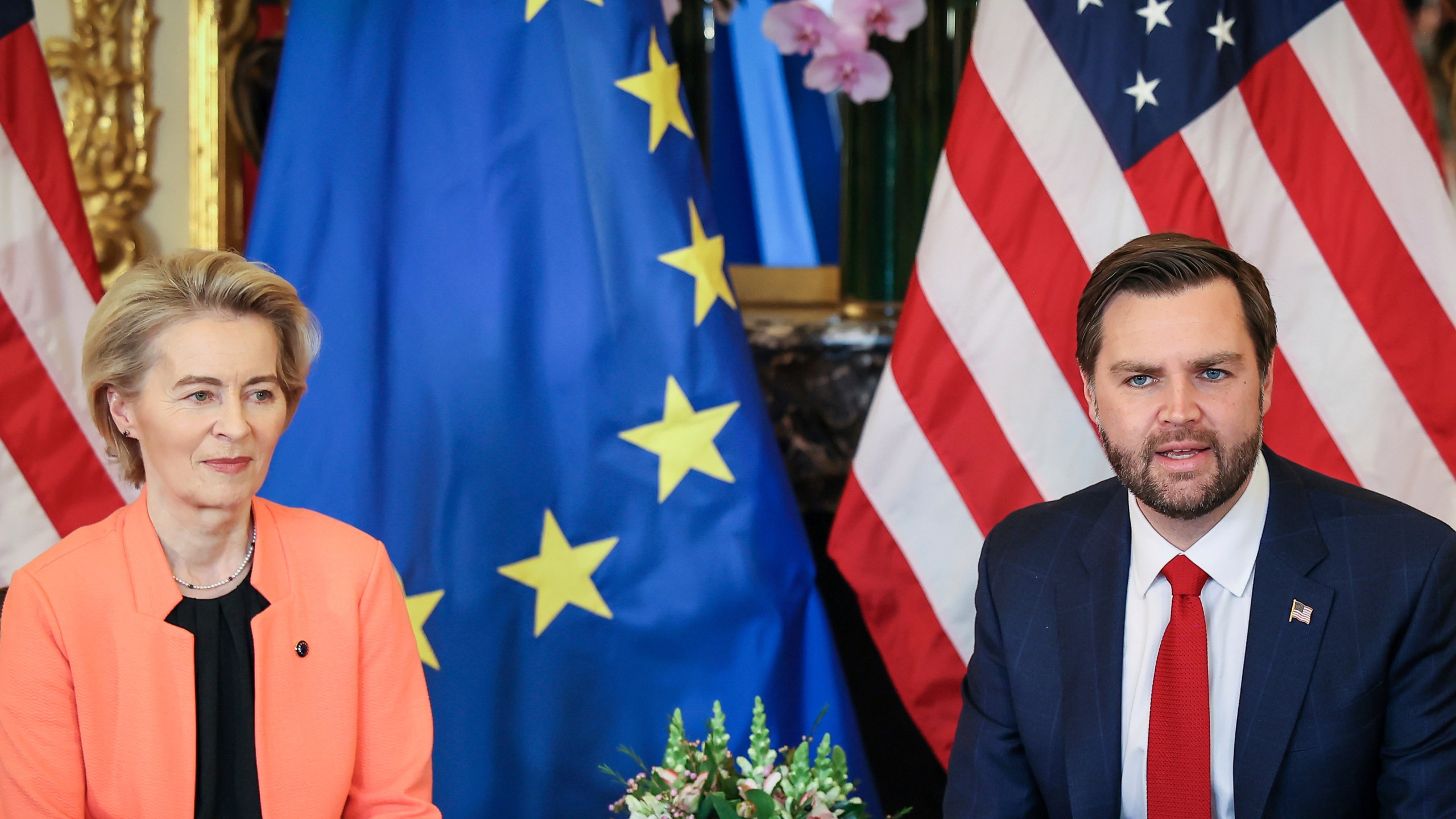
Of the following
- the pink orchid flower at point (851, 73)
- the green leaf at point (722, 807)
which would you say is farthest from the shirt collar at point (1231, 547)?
the pink orchid flower at point (851, 73)

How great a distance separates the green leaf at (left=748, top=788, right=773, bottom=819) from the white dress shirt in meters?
0.51

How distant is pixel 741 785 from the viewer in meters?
1.96

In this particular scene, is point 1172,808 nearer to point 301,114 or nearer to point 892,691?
point 892,691

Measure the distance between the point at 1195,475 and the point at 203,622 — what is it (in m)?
1.29

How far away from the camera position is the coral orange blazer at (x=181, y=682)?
1.52 meters

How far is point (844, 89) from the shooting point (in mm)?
2953

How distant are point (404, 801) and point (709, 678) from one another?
0.71 metres

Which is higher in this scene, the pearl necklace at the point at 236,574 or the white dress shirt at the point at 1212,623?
the pearl necklace at the point at 236,574

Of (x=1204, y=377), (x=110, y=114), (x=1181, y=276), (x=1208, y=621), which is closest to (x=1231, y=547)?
(x=1208, y=621)

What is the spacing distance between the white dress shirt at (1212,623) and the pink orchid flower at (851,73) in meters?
1.48

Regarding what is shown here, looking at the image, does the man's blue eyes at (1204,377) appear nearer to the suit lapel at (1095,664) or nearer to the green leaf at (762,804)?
the suit lapel at (1095,664)

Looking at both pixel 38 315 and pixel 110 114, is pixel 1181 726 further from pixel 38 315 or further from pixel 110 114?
pixel 110 114

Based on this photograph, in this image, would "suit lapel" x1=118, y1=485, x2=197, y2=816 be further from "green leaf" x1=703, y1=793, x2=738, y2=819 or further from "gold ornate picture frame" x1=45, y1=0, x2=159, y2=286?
"gold ornate picture frame" x1=45, y1=0, x2=159, y2=286

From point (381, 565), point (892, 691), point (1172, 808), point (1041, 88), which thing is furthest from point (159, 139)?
point (1172, 808)
